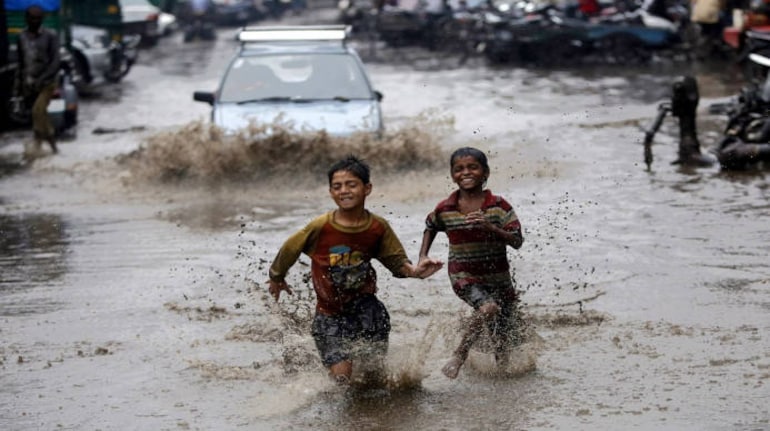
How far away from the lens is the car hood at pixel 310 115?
1317 cm

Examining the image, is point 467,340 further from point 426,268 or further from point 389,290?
point 389,290

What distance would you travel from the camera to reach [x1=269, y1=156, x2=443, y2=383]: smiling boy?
20.5 feet

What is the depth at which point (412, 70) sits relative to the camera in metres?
27.7

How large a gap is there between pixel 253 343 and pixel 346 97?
6.31m

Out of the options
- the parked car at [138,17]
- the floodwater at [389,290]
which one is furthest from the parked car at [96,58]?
the parked car at [138,17]

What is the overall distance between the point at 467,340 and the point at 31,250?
5078 millimetres

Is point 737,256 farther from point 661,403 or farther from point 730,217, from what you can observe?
point 661,403

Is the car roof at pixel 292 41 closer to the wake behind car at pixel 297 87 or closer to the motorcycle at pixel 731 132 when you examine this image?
the wake behind car at pixel 297 87

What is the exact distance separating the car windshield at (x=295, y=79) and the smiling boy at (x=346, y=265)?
746 cm

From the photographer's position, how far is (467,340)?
22.0ft

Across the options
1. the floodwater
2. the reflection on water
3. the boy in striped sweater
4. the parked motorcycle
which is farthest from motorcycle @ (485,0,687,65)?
the boy in striped sweater

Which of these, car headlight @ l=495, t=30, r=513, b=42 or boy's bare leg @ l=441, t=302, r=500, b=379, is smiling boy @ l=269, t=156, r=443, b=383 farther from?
car headlight @ l=495, t=30, r=513, b=42

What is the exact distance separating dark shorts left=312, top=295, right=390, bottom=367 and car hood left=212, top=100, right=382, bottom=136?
668cm

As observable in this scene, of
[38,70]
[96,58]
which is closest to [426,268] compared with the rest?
[38,70]
